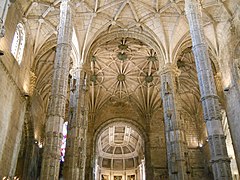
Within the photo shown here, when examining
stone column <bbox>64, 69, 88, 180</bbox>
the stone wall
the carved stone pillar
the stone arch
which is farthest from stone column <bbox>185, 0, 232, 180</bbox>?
the stone arch

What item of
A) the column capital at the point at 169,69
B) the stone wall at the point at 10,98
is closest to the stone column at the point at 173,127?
the column capital at the point at 169,69

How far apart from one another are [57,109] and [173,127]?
9.28 meters

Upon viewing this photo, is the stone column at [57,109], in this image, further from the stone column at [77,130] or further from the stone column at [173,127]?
the stone column at [173,127]

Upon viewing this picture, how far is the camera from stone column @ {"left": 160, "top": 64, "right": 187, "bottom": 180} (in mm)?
16484

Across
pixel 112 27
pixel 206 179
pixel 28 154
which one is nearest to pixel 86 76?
pixel 112 27

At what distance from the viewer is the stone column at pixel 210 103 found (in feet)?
32.9

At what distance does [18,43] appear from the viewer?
59.6 ft

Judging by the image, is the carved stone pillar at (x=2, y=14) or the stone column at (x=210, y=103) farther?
the stone column at (x=210, y=103)

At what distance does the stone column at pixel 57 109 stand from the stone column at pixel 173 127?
8.42 m

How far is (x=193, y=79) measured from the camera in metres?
29.2

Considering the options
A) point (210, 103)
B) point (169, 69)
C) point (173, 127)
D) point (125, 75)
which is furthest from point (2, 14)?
point (125, 75)

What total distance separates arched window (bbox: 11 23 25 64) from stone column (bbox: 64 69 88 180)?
13.8ft

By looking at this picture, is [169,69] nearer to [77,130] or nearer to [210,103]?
[77,130]

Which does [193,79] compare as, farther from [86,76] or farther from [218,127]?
[218,127]
